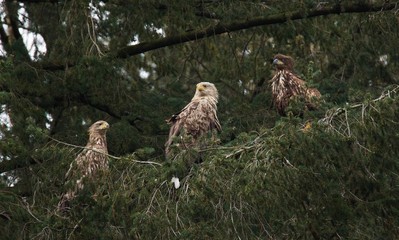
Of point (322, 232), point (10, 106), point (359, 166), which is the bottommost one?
point (322, 232)

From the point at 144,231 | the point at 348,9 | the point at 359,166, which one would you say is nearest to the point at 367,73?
the point at 348,9

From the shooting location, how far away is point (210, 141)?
9516 millimetres

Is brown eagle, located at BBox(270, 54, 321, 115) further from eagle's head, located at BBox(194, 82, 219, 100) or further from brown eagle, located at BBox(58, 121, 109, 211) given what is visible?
brown eagle, located at BBox(58, 121, 109, 211)

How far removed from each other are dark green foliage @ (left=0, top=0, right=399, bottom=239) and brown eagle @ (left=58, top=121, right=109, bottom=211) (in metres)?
0.11

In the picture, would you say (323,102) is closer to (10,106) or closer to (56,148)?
(56,148)

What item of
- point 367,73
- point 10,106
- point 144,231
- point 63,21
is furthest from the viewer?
point 367,73

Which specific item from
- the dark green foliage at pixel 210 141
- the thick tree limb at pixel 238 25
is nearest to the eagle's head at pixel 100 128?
the dark green foliage at pixel 210 141

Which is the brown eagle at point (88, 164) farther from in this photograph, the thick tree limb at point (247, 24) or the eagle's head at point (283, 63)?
the eagle's head at point (283, 63)

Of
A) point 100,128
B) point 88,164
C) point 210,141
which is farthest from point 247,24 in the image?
point 210,141

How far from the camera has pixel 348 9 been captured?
510 inches

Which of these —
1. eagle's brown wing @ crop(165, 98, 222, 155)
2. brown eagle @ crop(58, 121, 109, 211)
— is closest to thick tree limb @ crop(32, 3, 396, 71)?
brown eagle @ crop(58, 121, 109, 211)

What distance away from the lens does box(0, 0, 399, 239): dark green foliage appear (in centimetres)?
877

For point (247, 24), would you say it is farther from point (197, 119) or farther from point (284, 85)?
point (197, 119)

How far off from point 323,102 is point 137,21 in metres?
3.91
